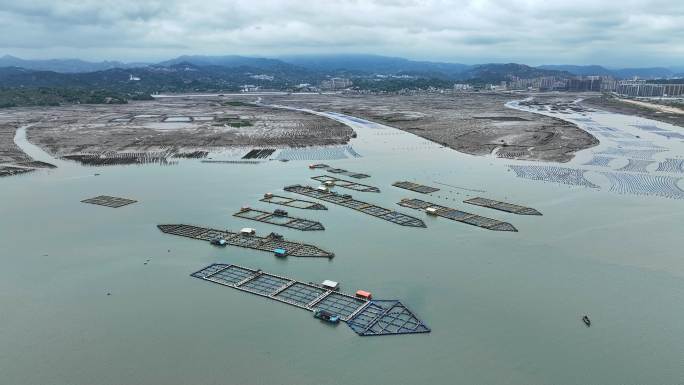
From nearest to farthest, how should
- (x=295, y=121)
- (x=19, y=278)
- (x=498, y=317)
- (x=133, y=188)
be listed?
(x=498, y=317) < (x=19, y=278) < (x=133, y=188) < (x=295, y=121)

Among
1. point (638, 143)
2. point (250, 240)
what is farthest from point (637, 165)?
point (250, 240)

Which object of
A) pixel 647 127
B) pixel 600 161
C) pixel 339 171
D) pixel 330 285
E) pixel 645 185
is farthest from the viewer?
pixel 647 127

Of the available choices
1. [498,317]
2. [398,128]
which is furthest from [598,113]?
[498,317]

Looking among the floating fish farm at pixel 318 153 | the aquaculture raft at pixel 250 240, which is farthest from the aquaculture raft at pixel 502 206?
the floating fish farm at pixel 318 153

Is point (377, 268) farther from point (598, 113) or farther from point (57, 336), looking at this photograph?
point (598, 113)

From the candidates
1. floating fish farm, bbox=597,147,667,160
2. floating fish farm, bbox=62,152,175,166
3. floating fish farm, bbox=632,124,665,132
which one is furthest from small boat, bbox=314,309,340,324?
floating fish farm, bbox=632,124,665,132

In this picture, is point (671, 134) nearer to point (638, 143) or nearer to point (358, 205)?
point (638, 143)

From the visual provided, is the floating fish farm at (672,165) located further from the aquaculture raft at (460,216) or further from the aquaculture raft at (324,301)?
the aquaculture raft at (324,301)

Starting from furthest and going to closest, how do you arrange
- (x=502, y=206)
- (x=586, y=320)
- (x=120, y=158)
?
(x=120, y=158) → (x=502, y=206) → (x=586, y=320)
